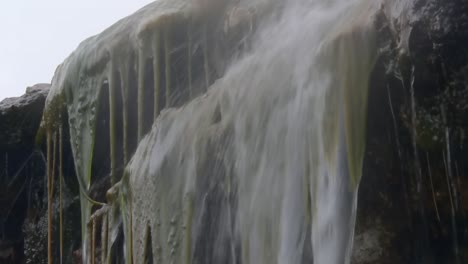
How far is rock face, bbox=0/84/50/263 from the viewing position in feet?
20.7

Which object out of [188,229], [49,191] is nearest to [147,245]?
[188,229]

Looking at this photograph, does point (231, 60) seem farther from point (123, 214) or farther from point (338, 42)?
point (338, 42)

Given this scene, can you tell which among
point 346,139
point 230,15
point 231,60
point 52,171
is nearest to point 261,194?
point 346,139

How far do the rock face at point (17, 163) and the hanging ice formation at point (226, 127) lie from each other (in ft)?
2.32

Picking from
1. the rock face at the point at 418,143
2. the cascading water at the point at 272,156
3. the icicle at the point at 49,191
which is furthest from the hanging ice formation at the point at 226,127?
the icicle at the point at 49,191

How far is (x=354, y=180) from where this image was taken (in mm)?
3154

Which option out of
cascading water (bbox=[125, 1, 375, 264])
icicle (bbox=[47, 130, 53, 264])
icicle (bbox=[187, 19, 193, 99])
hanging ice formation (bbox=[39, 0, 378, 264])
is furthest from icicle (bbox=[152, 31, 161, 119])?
icicle (bbox=[47, 130, 53, 264])

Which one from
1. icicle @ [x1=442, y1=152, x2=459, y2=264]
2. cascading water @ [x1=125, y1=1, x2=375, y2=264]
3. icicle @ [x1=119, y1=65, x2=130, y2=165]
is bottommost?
icicle @ [x1=442, y1=152, x2=459, y2=264]

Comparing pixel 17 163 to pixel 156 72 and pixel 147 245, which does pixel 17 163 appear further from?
pixel 147 245

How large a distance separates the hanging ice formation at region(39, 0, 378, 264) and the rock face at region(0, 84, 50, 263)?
707mm

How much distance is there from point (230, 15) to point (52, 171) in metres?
1.78

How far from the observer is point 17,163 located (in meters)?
6.52

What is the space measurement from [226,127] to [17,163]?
3133 mm

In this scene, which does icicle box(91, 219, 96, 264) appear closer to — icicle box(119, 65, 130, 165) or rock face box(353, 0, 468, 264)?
icicle box(119, 65, 130, 165)
